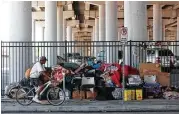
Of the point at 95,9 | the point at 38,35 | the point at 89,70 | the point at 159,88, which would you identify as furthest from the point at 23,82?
the point at 38,35

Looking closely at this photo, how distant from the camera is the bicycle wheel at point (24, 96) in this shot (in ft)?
48.3

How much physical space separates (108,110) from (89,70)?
8.23 ft

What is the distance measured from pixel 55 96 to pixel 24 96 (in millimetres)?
1087

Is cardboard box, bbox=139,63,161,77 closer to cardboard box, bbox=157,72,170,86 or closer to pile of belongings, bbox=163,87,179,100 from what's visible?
cardboard box, bbox=157,72,170,86

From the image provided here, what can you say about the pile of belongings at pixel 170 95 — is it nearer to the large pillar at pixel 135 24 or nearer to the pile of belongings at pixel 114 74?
the pile of belongings at pixel 114 74

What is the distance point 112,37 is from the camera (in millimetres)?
41438

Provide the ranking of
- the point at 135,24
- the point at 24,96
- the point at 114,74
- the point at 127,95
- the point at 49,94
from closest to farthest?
the point at 49,94, the point at 24,96, the point at 127,95, the point at 114,74, the point at 135,24

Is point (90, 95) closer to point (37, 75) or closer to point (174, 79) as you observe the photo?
point (37, 75)

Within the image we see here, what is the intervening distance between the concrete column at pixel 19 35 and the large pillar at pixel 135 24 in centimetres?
448

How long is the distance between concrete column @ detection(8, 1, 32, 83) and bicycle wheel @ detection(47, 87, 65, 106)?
397 centimetres

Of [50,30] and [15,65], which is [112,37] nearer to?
[50,30]

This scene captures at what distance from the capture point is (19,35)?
1859 cm

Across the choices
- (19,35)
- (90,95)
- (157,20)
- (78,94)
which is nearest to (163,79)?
(90,95)

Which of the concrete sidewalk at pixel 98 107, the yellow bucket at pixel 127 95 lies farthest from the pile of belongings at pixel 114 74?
the concrete sidewalk at pixel 98 107
